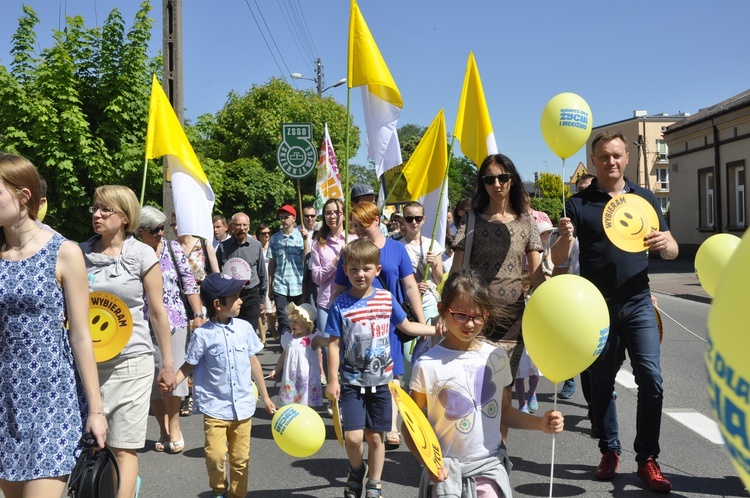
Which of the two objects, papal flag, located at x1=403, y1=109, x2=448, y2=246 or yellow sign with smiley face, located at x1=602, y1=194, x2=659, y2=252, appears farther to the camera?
papal flag, located at x1=403, y1=109, x2=448, y2=246

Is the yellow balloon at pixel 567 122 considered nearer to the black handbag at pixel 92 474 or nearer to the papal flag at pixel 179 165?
the papal flag at pixel 179 165

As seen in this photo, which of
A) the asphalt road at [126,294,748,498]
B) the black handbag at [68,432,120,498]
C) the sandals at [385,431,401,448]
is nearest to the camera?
the black handbag at [68,432,120,498]

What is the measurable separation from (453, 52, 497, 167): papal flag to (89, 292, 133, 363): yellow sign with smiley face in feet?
9.95

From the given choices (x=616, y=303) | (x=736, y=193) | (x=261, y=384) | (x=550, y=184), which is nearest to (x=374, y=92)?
(x=616, y=303)

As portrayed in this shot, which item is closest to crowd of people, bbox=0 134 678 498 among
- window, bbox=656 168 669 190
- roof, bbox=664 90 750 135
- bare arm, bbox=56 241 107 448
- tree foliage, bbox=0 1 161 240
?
bare arm, bbox=56 241 107 448

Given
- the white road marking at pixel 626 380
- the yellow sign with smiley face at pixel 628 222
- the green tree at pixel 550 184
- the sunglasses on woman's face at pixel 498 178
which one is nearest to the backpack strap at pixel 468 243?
the sunglasses on woman's face at pixel 498 178

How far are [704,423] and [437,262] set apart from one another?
258 centimetres

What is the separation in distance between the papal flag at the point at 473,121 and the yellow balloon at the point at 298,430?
243 centimetres

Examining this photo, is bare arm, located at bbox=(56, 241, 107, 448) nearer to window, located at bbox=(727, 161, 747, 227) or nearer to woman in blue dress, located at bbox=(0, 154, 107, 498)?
woman in blue dress, located at bbox=(0, 154, 107, 498)

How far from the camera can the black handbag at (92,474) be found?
3098 millimetres

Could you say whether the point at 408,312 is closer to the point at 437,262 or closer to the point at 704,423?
the point at 437,262

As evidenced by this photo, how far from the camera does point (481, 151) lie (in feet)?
20.1

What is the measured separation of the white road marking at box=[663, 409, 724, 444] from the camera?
6.13 meters

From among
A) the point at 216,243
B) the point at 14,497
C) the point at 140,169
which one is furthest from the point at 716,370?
the point at 140,169
